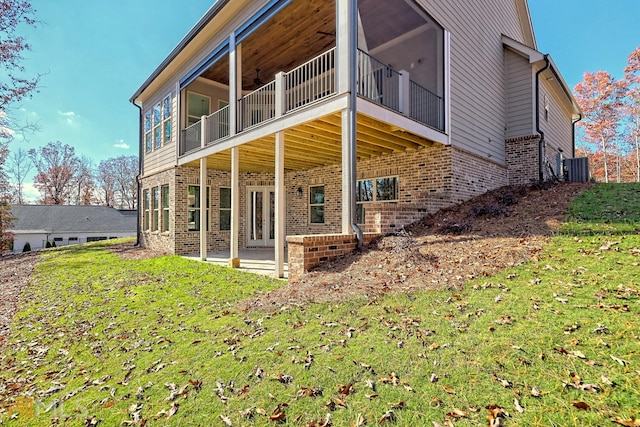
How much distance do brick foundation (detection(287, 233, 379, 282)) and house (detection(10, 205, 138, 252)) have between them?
97.7 ft

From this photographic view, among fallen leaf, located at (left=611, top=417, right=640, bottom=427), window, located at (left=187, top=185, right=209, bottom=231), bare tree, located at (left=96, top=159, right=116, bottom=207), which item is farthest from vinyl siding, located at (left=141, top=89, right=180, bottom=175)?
bare tree, located at (left=96, top=159, right=116, bottom=207)

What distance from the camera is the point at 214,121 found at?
395 inches

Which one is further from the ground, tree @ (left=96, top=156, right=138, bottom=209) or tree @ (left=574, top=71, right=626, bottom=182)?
tree @ (left=574, top=71, right=626, bottom=182)

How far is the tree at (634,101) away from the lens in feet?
71.2

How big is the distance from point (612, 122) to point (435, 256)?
97.0ft

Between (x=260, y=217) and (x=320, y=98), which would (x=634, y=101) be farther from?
(x=320, y=98)

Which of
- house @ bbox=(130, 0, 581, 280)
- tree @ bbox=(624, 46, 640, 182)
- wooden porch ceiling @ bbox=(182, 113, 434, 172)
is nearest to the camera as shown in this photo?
house @ bbox=(130, 0, 581, 280)

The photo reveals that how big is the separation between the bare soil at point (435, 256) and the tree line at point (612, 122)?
23.7 metres

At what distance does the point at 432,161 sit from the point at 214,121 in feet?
22.0

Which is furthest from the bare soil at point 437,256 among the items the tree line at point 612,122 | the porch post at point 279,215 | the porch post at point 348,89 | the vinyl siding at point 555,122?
the tree line at point 612,122

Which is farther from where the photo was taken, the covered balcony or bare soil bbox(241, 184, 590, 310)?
the covered balcony

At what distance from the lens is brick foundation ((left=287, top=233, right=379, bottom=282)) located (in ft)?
17.4

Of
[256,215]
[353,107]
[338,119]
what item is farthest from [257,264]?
[353,107]

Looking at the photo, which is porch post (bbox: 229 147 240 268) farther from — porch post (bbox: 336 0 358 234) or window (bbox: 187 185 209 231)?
window (bbox: 187 185 209 231)
